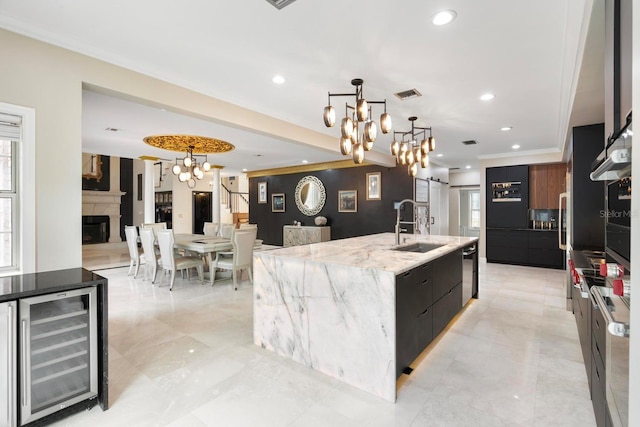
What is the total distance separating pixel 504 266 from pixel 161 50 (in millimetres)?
7230

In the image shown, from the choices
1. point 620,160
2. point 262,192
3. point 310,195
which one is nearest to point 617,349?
point 620,160

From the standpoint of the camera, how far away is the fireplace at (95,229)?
10078 millimetres

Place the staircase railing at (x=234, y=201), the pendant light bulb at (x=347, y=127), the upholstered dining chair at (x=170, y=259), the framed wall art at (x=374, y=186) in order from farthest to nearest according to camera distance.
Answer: the staircase railing at (x=234, y=201) < the framed wall art at (x=374, y=186) < the upholstered dining chair at (x=170, y=259) < the pendant light bulb at (x=347, y=127)

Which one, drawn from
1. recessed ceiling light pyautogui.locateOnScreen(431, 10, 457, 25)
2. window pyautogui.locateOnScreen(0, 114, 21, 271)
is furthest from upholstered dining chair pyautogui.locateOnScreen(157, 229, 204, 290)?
recessed ceiling light pyautogui.locateOnScreen(431, 10, 457, 25)

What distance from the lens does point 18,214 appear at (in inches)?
87.7

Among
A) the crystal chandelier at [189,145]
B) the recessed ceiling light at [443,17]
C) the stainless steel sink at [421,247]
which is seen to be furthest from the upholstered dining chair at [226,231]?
the recessed ceiling light at [443,17]

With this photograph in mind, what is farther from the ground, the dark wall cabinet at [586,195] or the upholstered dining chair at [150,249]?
the dark wall cabinet at [586,195]

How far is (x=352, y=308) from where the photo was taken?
86.2 inches

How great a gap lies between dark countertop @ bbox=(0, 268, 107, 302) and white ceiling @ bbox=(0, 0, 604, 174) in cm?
178

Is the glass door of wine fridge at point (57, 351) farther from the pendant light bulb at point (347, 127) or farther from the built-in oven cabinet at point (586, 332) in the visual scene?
the built-in oven cabinet at point (586, 332)

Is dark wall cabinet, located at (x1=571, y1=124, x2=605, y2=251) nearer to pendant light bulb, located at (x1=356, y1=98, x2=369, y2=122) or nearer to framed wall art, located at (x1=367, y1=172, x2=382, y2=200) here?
pendant light bulb, located at (x1=356, y1=98, x2=369, y2=122)

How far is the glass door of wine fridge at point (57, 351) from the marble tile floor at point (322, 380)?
0.59 feet

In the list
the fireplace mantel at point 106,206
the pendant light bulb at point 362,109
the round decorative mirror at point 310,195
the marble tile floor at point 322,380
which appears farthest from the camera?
the fireplace mantel at point 106,206

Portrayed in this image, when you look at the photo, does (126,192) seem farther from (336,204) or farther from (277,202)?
(336,204)
